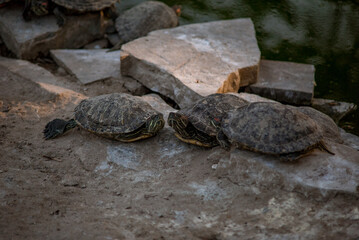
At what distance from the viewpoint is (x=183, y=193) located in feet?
10.7

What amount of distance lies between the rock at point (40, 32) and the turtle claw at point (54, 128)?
279 centimetres

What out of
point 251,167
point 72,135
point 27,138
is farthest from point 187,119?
point 27,138

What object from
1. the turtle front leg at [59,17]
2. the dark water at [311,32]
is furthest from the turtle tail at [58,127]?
the dark water at [311,32]

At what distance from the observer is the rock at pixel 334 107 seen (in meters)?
5.55

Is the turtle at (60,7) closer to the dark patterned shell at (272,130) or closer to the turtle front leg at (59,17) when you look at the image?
the turtle front leg at (59,17)

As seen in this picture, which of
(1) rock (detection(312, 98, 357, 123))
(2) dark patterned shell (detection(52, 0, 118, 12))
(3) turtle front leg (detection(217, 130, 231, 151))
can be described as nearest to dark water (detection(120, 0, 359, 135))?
(1) rock (detection(312, 98, 357, 123))

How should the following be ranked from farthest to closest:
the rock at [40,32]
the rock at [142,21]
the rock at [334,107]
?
the rock at [142,21]
the rock at [40,32]
the rock at [334,107]

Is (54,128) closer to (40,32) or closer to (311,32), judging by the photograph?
(40,32)

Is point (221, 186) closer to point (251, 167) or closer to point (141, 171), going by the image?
point (251, 167)

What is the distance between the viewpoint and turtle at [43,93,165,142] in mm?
3820

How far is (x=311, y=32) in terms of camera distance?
7535 mm

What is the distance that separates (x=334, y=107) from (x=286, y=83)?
84 centimetres

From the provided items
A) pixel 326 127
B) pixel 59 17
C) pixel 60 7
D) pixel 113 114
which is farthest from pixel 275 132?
pixel 60 7

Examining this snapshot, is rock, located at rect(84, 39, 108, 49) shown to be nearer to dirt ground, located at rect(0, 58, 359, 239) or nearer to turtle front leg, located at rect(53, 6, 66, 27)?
turtle front leg, located at rect(53, 6, 66, 27)
